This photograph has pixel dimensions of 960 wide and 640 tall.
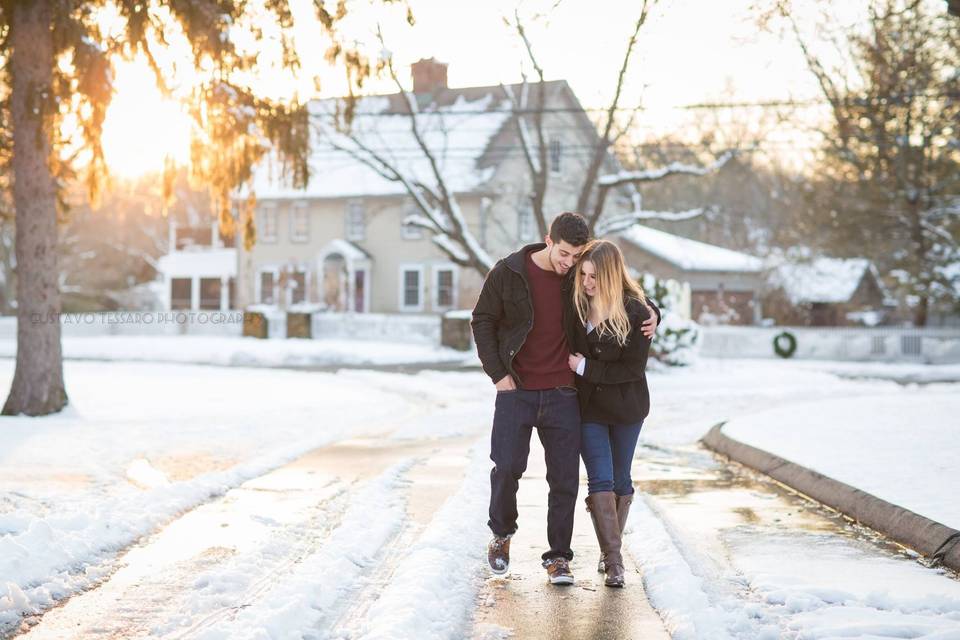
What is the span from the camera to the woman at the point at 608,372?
638 cm

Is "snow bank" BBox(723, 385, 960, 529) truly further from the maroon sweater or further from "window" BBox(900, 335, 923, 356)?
"window" BBox(900, 335, 923, 356)

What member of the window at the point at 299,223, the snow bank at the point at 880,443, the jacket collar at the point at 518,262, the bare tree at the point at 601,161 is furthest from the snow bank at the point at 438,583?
the window at the point at 299,223

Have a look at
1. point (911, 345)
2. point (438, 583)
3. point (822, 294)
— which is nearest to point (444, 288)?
point (822, 294)

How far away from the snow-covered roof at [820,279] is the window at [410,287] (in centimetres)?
1344

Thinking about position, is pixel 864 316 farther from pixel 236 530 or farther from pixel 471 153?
pixel 236 530

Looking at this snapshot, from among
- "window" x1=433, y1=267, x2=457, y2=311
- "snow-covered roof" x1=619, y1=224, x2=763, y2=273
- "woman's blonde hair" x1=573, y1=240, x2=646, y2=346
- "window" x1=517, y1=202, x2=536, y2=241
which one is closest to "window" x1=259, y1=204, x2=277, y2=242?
"window" x1=433, y1=267, x2=457, y2=311

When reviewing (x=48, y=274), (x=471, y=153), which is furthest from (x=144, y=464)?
(x=471, y=153)

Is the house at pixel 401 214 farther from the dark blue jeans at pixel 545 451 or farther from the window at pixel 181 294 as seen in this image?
the dark blue jeans at pixel 545 451

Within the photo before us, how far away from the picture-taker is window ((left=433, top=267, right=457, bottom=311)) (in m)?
47.6

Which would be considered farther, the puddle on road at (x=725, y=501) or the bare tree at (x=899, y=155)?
the bare tree at (x=899, y=155)

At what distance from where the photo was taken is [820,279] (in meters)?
50.3

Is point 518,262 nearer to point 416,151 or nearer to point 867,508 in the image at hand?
point 867,508

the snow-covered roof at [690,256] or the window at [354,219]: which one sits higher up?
the window at [354,219]

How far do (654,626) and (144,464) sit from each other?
22.5 ft
